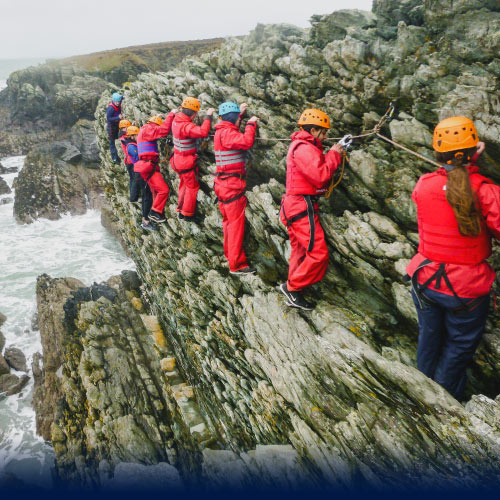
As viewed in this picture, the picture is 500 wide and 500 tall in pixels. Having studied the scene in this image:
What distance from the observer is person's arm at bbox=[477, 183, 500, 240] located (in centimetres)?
417

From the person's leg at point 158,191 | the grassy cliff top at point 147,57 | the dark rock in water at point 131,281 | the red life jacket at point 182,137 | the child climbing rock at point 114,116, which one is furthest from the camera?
the grassy cliff top at point 147,57

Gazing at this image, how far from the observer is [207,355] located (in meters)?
12.5

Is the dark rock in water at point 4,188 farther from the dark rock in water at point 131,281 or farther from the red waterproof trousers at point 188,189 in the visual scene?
the red waterproof trousers at point 188,189

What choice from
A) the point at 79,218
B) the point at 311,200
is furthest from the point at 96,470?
the point at 79,218

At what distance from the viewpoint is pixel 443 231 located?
463 centimetres

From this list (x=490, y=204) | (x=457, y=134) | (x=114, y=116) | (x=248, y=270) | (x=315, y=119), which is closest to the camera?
(x=490, y=204)

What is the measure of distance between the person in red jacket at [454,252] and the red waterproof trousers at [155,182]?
1100 cm

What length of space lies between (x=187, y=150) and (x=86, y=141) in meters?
55.4

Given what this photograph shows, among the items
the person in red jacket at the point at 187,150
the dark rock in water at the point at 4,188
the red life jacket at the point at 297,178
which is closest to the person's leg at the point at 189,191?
the person in red jacket at the point at 187,150

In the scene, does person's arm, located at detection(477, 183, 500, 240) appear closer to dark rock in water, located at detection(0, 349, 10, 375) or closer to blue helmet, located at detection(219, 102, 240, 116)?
blue helmet, located at detection(219, 102, 240, 116)

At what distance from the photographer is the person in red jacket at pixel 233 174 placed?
8.47m

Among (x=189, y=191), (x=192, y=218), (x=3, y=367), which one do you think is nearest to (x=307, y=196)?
(x=189, y=191)

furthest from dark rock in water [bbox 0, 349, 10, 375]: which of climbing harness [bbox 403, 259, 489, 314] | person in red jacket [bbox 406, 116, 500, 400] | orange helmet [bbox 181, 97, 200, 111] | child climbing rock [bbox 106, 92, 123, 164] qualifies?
climbing harness [bbox 403, 259, 489, 314]

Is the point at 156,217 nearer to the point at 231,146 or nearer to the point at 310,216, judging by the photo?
the point at 231,146
